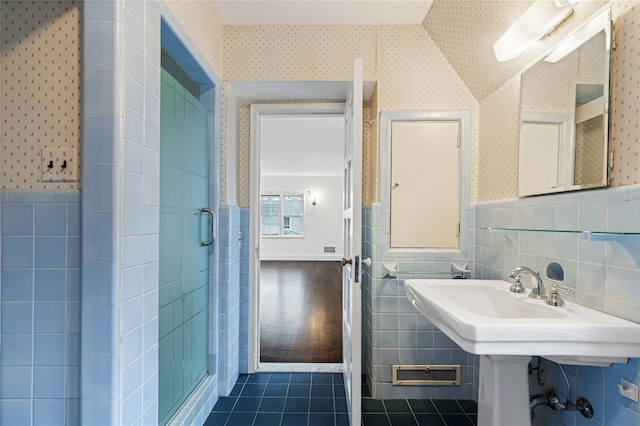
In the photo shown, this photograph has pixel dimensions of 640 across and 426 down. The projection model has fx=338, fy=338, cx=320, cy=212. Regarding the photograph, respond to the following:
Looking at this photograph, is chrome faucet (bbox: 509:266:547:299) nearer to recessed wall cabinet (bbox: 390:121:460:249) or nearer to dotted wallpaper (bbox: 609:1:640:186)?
dotted wallpaper (bbox: 609:1:640:186)

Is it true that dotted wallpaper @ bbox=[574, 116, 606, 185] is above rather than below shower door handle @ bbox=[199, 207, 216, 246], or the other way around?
above

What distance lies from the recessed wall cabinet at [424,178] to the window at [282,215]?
6.84 meters

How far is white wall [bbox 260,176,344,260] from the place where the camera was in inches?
348

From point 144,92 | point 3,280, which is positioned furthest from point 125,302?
point 144,92

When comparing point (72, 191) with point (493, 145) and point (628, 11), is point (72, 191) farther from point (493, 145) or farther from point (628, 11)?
point (493, 145)

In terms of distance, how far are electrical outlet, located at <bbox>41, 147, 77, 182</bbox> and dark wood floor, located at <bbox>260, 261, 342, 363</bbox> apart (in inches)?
81.7

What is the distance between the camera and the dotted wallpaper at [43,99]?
107 cm

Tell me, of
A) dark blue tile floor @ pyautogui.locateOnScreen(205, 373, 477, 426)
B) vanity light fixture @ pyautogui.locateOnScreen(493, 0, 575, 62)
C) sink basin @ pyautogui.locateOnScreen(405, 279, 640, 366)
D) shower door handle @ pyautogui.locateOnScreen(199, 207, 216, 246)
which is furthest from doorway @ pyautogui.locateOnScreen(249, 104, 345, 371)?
sink basin @ pyautogui.locateOnScreen(405, 279, 640, 366)

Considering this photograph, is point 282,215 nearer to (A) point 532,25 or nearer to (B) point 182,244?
(B) point 182,244

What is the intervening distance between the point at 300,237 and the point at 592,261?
26.1ft

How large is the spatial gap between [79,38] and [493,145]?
1.97 metres

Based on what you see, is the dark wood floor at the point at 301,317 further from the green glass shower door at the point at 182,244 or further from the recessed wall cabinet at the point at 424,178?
the recessed wall cabinet at the point at 424,178

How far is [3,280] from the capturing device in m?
1.07

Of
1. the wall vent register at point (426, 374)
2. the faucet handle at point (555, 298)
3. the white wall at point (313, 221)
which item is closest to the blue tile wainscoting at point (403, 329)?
the wall vent register at point (426, 374)
